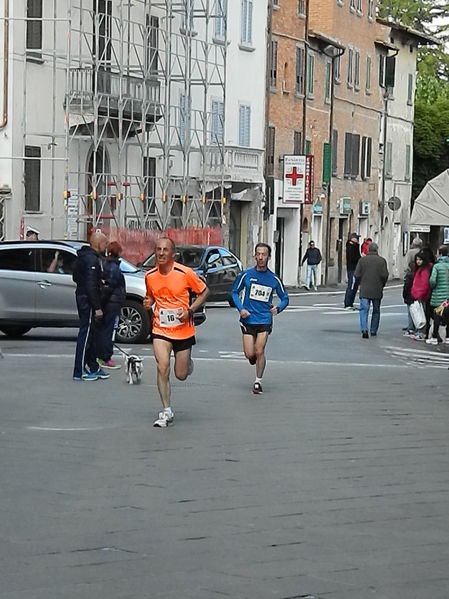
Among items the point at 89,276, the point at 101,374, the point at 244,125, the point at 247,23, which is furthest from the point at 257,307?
the point at 247,23

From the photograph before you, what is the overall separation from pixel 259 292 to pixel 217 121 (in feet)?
109

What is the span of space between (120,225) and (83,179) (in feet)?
6.47

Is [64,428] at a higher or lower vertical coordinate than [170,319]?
lower

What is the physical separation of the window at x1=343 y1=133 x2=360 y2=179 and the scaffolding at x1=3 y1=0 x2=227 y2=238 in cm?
1642

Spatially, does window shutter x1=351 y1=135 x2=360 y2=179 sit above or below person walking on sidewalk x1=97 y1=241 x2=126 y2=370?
above

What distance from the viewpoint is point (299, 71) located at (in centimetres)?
5866

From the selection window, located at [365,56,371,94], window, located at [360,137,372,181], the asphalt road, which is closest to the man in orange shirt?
the asphalt road

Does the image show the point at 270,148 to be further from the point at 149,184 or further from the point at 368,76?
the point at 368,76

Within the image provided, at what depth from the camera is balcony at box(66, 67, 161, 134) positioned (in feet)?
127

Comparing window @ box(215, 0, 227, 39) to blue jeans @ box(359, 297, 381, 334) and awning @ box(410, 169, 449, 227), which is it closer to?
awning @ box(410, 169, 449, 227)

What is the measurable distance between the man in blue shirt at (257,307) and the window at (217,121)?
3233 cm

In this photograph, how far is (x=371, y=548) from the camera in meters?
8.30

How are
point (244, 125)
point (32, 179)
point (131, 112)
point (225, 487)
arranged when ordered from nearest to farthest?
point (225, 487)
point (32, 179)
point (131, 112)
point (244, 125)

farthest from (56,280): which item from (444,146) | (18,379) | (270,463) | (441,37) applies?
(441,37)
